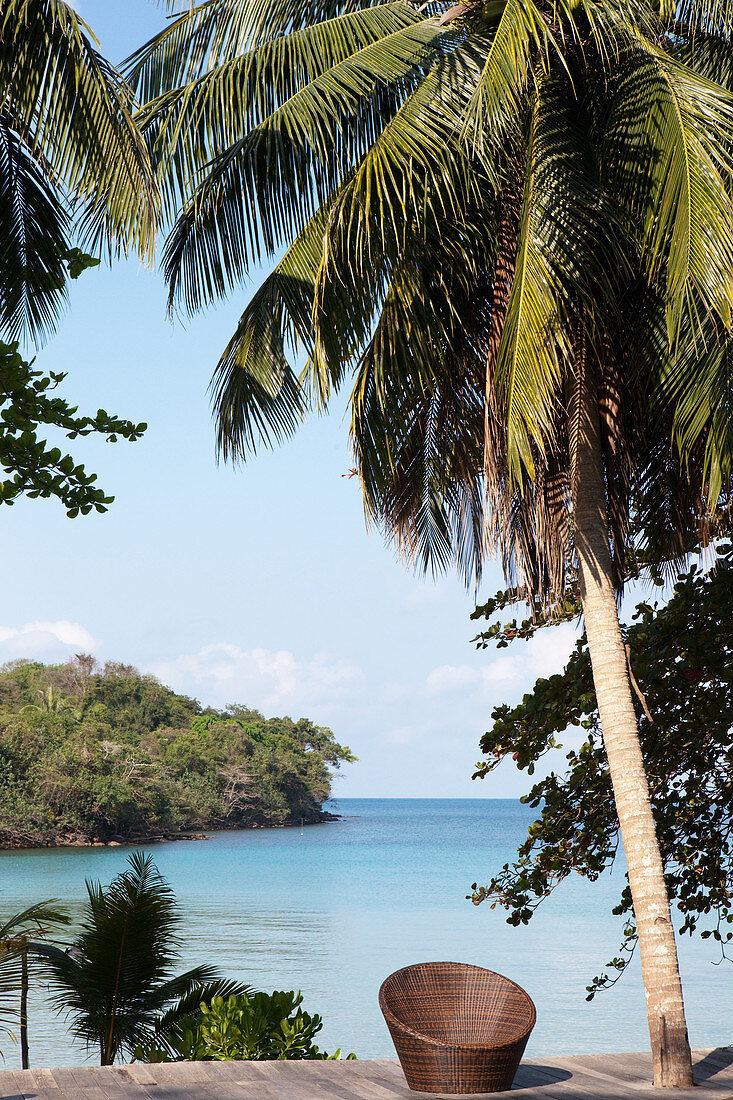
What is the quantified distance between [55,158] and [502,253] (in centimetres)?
229

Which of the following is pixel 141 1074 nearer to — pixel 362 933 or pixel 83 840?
pixel 362 933

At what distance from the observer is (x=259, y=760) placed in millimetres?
52188

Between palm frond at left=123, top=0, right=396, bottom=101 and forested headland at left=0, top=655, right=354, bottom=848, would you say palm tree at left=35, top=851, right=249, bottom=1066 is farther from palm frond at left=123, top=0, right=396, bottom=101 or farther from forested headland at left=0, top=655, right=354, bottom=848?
forested headland at left=0, top=655, right=354, bottom=848

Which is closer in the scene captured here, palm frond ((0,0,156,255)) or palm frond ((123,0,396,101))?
palm frond ((0,0,156,255))

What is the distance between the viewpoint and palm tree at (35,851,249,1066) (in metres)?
6.73

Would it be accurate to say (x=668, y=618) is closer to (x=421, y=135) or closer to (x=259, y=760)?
(x=421, y=135)

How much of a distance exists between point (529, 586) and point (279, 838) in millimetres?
47740

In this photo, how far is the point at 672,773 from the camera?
236 inches

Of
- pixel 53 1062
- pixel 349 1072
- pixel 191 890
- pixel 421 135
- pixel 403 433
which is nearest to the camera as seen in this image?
pixel 421 135

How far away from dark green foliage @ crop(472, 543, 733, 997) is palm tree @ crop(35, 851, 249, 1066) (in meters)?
2.33

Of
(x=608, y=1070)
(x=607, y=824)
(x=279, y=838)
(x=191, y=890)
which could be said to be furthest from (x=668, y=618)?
(x=279, y=838)

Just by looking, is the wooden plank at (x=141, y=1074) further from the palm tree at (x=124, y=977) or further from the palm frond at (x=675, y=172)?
the palm frond at (x=675, y=172)

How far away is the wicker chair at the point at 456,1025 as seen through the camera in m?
4.56

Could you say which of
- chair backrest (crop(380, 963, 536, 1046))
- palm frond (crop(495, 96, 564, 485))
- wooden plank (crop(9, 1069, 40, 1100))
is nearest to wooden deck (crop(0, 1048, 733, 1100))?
wooden plank (crop(9, 1069, 40, 1100))
